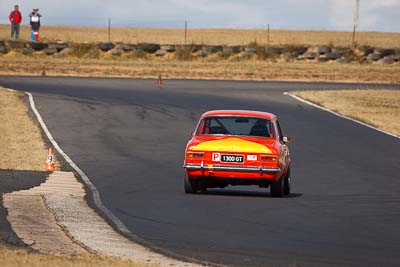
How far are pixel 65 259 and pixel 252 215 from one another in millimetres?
5478

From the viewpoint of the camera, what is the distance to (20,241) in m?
13.2

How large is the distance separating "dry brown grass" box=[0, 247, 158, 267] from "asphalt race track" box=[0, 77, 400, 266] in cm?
135

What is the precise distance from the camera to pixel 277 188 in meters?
19.0

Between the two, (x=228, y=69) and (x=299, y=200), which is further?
(x=228, y=69)

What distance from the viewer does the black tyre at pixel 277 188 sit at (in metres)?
18.9

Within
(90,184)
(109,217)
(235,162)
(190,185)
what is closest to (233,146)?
(235,162)

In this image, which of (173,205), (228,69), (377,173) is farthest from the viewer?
Result: (228,69)

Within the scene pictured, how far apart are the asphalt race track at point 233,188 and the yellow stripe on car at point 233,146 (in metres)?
0.80

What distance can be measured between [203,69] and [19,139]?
99.3 ft

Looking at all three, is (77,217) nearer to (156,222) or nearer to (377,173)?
(156,222)

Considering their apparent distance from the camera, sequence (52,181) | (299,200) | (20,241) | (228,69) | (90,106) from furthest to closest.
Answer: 1. (228,69)
2. (90,106)
3. (52,181)
4. (299,200)
5. (20,241)

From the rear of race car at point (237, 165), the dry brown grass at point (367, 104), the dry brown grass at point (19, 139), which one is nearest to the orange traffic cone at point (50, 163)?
the dry brown grass at point (19, 139)

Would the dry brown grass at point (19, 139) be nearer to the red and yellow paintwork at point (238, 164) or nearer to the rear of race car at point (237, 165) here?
the red and yellow paintwork at point (238, 164)

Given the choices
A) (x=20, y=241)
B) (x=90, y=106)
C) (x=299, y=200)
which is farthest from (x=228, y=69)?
(x=20, y=241)
